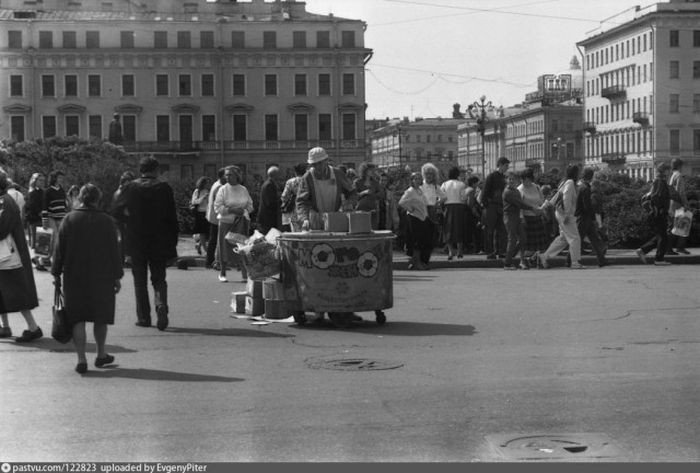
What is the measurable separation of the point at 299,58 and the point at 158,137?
1311 centimetres

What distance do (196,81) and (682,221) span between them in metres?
81.9

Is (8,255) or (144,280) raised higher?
(8,255)

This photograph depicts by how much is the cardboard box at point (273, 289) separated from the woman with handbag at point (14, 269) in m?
2.57

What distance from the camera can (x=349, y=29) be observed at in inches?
4038

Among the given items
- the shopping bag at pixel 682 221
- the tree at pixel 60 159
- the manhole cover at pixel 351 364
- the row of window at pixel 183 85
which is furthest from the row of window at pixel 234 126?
the manhole cover at pixel 351 364

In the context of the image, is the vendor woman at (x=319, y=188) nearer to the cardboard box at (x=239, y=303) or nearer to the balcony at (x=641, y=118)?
the cardboard box at (x=239, y=303)

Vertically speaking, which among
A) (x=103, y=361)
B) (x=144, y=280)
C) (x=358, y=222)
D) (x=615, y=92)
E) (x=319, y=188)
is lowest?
(x=103, y=361)

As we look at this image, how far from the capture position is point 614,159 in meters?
117

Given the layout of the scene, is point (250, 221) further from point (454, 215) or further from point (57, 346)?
point (57, 346)

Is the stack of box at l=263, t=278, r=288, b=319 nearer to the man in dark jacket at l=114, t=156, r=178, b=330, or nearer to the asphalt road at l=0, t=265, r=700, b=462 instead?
the asphalt road at l=0, t=265, r=700, b=462

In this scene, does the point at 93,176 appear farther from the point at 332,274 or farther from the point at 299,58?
the point at 299,58

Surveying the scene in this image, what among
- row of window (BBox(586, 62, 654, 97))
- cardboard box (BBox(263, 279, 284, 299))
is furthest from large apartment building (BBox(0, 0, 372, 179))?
cardboard box (BBox(263, 279, 284, 299))

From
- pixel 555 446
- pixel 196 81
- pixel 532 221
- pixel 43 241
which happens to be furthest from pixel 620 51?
pixel 555 446

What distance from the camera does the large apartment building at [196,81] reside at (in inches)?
3765
